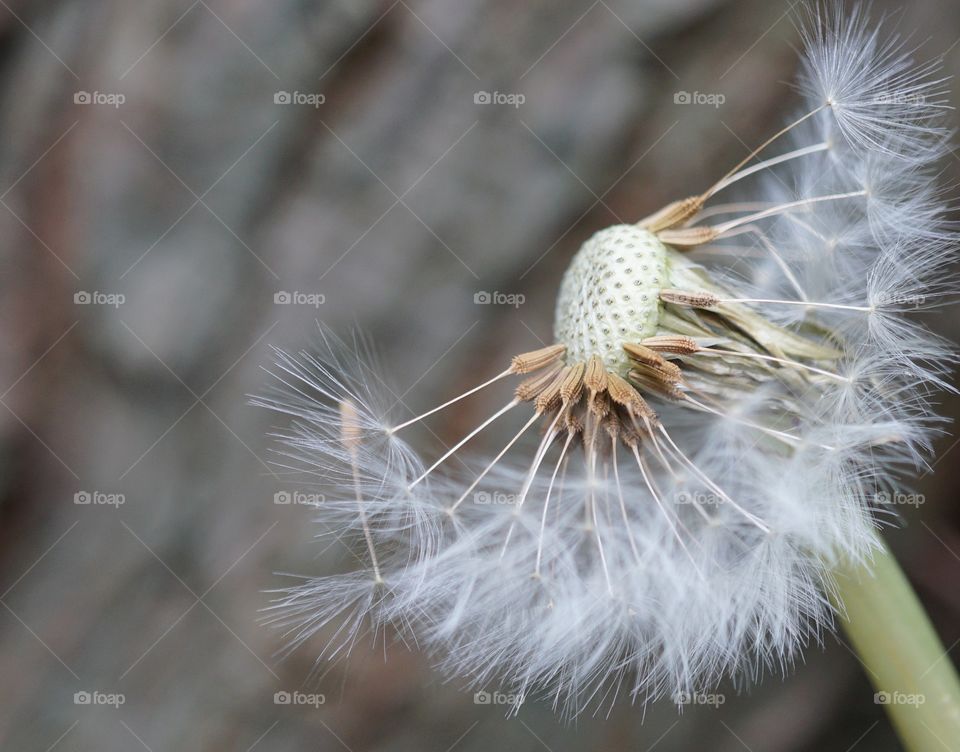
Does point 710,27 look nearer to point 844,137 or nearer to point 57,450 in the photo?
point 844,137

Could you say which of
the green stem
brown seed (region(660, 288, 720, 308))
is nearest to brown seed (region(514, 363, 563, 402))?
brown seed (region(660, 288, 720, 308))

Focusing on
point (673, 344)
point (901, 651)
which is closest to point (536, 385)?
point (673, 344)

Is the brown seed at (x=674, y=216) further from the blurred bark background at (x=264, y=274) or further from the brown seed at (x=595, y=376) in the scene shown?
the blurred bark background at (x=264, y=274)

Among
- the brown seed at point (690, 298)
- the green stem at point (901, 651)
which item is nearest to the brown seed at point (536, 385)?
the brown seed at point (690, 298)

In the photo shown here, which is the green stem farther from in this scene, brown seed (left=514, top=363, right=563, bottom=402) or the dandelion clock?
brown seed (left=514, top=363, right=563, bottom=402)

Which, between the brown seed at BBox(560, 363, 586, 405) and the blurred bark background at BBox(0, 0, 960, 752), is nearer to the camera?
the brown seed at BBox(560, 363, 586, 405)

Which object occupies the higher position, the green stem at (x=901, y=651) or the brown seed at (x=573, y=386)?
the brown seed at (x=573, y=386)
